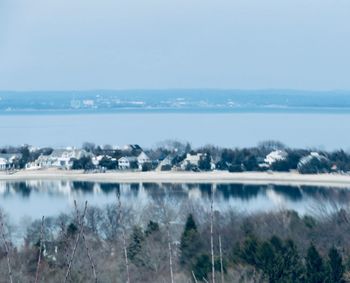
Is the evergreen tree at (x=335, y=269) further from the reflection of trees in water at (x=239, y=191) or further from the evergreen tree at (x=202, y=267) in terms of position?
the reflection of trees in water at (x=239, y=191)

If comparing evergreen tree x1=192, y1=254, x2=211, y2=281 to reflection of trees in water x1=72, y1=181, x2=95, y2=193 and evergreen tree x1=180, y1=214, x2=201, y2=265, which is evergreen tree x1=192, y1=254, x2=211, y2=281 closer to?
evergreen tree x1=180, y1=214, x2=201, y2=265

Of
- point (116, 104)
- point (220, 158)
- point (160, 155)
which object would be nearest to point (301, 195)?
point (220, 158)

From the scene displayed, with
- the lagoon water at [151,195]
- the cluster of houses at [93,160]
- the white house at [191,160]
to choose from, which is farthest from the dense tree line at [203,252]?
the cluster of houses at [93,160]

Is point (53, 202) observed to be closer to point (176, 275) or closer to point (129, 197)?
point (129, 197)

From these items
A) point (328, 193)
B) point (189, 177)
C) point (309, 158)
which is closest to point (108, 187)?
point (189, 177)

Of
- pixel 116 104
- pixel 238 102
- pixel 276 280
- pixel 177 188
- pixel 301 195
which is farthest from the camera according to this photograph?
pixel 238 102

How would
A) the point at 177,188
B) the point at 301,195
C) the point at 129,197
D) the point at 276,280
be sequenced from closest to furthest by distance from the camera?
the point at 276,280, the point at 129,197, the point at 301,195, the point at 177,188

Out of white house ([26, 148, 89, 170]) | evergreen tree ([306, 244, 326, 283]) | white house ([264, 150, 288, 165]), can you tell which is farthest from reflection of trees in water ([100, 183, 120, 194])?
evergreen tree ([306, 244, 326, 283])
